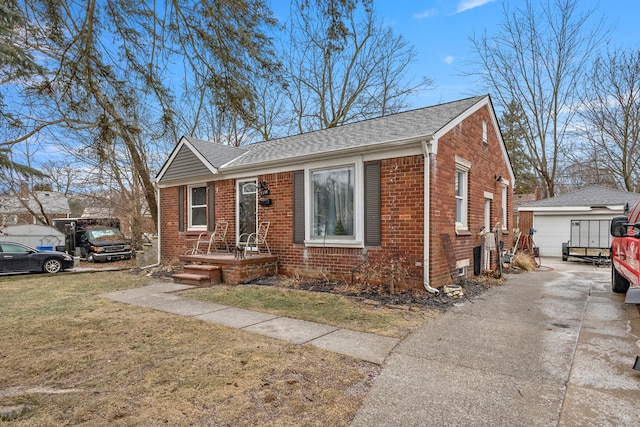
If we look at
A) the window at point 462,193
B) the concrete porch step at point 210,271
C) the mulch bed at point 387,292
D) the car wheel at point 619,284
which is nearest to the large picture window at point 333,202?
the mulch bed at point 387,292

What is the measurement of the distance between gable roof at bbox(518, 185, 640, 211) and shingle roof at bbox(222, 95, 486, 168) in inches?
397

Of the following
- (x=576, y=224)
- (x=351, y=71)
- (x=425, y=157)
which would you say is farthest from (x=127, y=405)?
(x=351, y=71)

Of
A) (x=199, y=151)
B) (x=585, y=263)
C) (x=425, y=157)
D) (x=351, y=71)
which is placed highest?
(x=351, y=71)

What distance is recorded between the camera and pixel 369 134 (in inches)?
340

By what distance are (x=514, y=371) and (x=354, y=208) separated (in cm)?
493

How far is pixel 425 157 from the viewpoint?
23.1 ft

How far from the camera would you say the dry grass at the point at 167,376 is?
268 centimetres

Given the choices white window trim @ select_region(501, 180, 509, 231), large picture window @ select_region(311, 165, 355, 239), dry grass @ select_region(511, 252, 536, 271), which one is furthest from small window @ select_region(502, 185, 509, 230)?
large picture window @ select_region(311, 165, 355, 239)

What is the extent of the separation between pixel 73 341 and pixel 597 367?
19.2 feet

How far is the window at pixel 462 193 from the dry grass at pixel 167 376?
6.12m

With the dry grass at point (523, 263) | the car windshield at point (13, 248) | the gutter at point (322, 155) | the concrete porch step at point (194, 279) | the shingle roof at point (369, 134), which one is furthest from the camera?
the car windshield at point (13, 248)

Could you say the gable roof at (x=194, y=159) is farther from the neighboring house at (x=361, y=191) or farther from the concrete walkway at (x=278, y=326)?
the concrete walkway at (x=278, y=326)

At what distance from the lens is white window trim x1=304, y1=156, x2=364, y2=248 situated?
7.80 m

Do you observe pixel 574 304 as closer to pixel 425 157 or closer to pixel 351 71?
pixel 425 157
